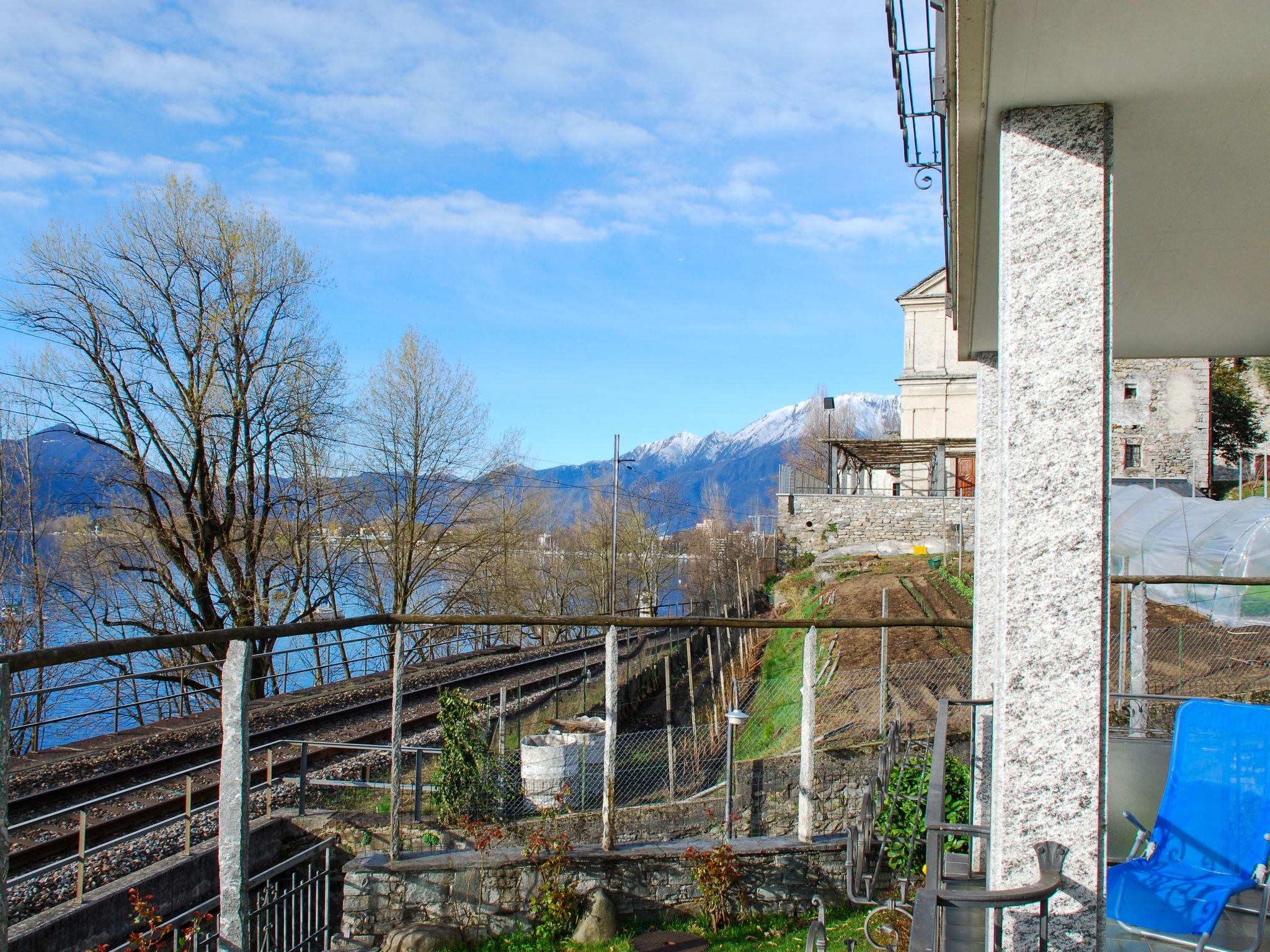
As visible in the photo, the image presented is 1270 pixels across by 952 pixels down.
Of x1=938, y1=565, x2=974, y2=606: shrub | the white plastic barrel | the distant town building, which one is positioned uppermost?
the distant town building

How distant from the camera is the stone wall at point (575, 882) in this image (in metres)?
5.41

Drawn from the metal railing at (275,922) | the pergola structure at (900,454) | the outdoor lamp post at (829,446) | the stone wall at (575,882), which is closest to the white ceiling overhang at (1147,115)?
the stone wall at (575,882)

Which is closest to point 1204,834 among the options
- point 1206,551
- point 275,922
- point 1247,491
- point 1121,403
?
point 275,922

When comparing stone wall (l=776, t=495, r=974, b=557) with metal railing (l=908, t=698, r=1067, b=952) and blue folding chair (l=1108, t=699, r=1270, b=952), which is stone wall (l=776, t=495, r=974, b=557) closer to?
blue folding chair (l=1108, t=699, r=1270, b=952)

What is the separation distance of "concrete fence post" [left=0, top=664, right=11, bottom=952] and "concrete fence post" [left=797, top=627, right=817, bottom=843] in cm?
434

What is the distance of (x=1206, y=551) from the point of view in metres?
13.3

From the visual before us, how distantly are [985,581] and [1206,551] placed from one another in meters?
11.6

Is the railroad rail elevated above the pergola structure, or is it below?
below

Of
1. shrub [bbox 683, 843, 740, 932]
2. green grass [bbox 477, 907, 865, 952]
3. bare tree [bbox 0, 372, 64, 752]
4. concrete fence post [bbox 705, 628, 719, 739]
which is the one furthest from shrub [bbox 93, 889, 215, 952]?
bare tree [bbox 0, 372, 64, 752]

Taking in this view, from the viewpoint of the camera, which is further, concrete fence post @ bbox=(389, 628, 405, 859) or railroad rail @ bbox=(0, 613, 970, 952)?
concrete fence post @ bbox=(389, 628, 405, 859)

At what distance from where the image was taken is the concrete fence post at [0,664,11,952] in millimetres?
2135

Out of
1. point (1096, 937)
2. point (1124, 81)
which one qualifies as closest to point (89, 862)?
point (1096, 937)

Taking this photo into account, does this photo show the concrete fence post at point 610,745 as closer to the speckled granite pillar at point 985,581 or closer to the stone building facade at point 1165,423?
the speckled granite pillar at point 985,581

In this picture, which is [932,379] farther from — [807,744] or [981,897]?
[981,897]
